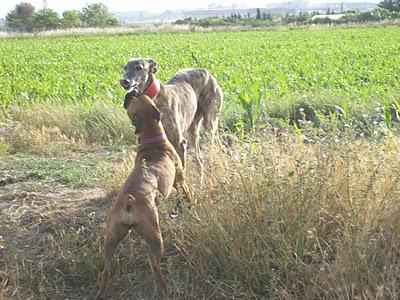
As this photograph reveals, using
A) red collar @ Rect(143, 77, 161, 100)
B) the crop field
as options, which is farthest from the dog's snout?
the crop field

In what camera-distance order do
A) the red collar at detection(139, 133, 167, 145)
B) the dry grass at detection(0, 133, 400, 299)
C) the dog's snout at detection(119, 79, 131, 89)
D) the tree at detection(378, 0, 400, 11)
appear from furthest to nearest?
1. the tree at detection(378, 0, 400, 11)
2. the dog's snout at detection(119, 79, 131, 89)
3. the red collar at detection(139, 133, 167, 145)
4. the dry grass at detection(0, 133, 400, 299)

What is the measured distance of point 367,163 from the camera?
477cm

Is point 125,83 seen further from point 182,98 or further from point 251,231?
point 251,231

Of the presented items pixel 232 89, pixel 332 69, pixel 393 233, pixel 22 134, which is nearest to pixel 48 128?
pixel 22 134

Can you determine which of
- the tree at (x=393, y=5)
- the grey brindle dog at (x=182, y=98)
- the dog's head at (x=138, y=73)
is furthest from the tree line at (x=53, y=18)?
the dog's head at (x=138, y=73)

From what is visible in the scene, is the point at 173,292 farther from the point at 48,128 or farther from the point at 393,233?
the point at 48,128

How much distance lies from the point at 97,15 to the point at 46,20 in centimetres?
1889

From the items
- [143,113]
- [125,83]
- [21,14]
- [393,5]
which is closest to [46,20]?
[21,14]

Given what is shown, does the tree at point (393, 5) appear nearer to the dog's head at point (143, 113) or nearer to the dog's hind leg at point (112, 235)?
the dog's head at point (143, 113)

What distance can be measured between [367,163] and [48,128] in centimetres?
605

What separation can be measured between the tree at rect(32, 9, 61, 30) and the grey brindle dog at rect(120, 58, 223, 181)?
227 ft

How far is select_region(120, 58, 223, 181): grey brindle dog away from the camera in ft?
19.9

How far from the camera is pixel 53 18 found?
74.8 metres

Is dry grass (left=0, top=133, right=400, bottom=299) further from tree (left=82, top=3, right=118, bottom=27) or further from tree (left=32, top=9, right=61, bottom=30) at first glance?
tree (left=82, top=3, right=118, bottom=27)
